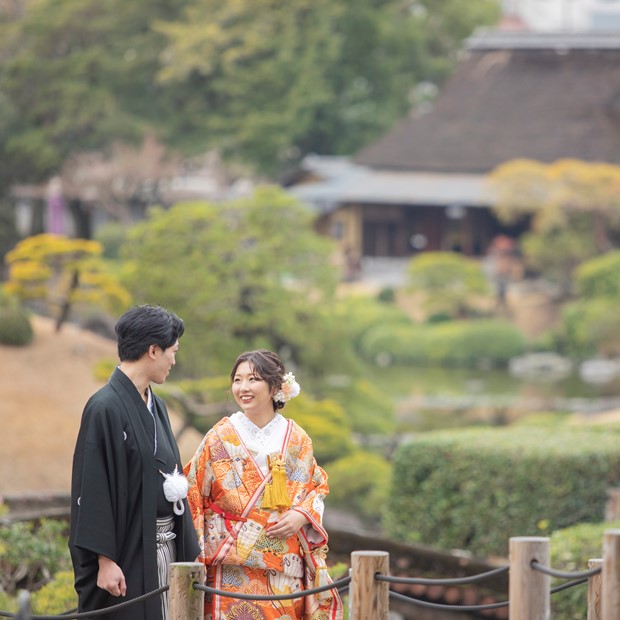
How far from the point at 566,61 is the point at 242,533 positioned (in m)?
32.4

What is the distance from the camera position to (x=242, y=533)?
475 cm

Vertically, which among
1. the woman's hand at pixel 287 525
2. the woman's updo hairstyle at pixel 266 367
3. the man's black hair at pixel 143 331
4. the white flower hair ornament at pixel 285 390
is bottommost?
the woman's hand at pixel 287 525

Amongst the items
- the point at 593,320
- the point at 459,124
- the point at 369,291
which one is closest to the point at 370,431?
the point at 593,320

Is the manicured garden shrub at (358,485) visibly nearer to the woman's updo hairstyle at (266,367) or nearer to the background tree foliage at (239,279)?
the background tree foliage at (239,279)

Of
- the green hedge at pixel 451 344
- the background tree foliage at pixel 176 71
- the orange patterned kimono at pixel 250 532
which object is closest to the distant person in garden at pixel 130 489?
the orange patterned kimono at pixel 250 532

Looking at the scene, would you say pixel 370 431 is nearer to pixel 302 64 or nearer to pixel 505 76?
pixel 302 64

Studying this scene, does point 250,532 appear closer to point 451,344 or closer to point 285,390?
point 285,390

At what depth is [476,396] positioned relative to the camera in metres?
24.1

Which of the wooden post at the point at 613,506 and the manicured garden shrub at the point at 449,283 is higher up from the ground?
the manicured garden shrub at the point at 449,283

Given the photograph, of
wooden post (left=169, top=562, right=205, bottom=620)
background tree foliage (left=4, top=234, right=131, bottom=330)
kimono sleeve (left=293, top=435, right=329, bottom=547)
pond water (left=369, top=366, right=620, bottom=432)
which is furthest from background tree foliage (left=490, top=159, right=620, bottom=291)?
wooden post (left=169, top=562, right=205, bottom=620)

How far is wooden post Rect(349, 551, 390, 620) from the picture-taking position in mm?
4363

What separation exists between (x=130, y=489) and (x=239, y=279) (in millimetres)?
11479

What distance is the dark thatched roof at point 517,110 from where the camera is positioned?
3331cm

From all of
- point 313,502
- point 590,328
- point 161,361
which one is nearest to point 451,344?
point 590,328
